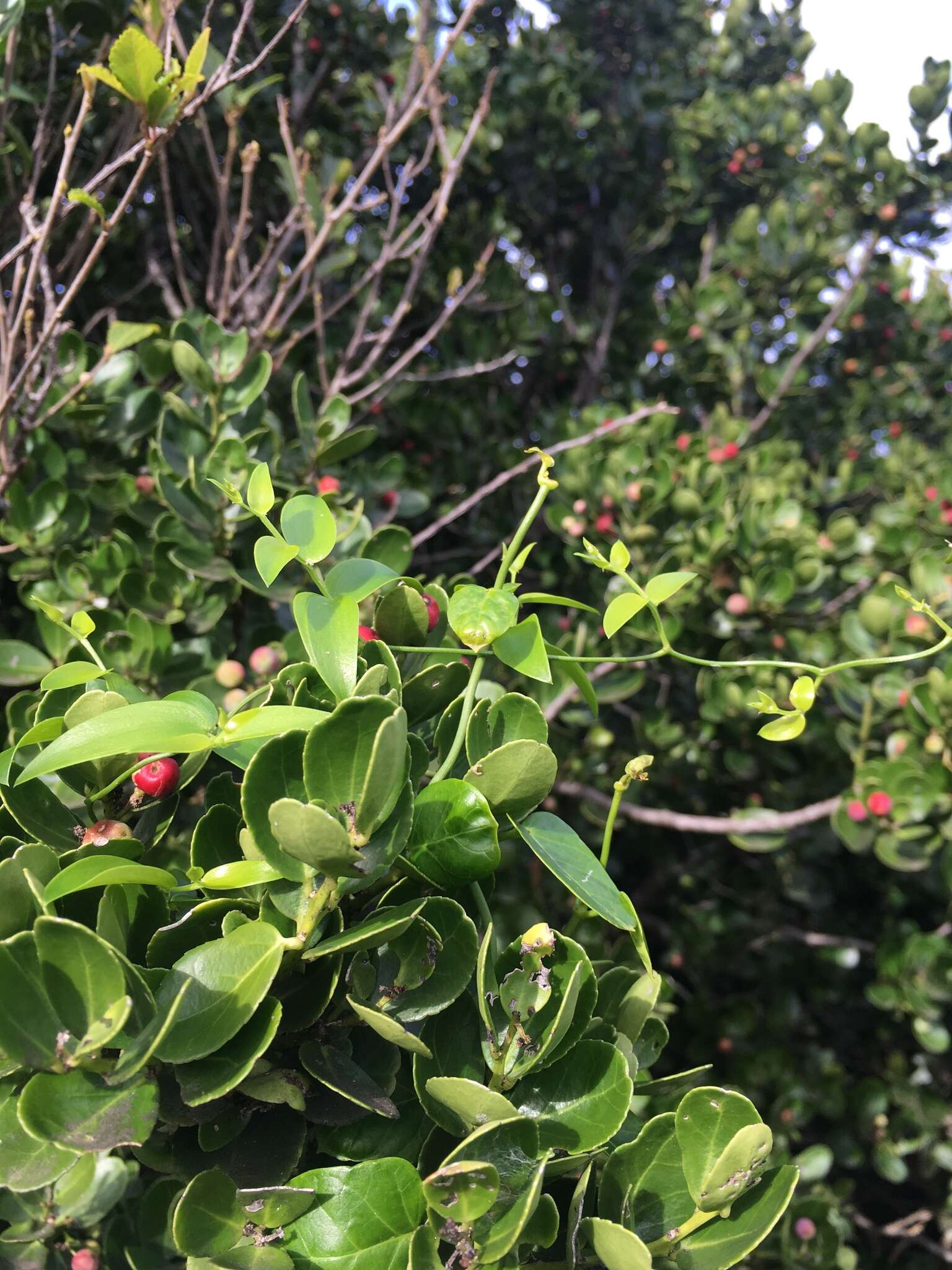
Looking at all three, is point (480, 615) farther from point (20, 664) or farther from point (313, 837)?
point (20, 664)

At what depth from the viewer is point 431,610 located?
2.95 feet

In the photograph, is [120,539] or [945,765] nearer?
[120,539]

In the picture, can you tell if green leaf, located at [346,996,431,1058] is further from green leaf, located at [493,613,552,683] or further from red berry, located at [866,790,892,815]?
red berry, located at [866,790,892,815]

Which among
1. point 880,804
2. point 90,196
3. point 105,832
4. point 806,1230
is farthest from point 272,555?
point 806,1230

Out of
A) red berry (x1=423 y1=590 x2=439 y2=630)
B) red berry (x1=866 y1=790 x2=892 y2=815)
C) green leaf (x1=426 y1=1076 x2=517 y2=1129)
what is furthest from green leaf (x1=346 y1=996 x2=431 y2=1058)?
red berry (x1=866 y1=790 x2=892 y2=815)

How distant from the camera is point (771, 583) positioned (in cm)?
219

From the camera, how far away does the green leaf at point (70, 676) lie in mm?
675

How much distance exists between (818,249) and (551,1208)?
11.4 ft

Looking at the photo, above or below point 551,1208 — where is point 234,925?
above

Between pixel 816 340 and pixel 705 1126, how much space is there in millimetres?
3129

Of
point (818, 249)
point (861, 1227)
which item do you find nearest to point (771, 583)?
point (818, 249)

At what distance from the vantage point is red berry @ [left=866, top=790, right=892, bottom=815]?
1908mm

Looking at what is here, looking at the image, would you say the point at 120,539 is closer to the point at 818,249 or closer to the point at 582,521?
the point at 582,521

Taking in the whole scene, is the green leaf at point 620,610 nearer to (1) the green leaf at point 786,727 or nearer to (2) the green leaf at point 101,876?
(1) the green leaf at point 786,727
